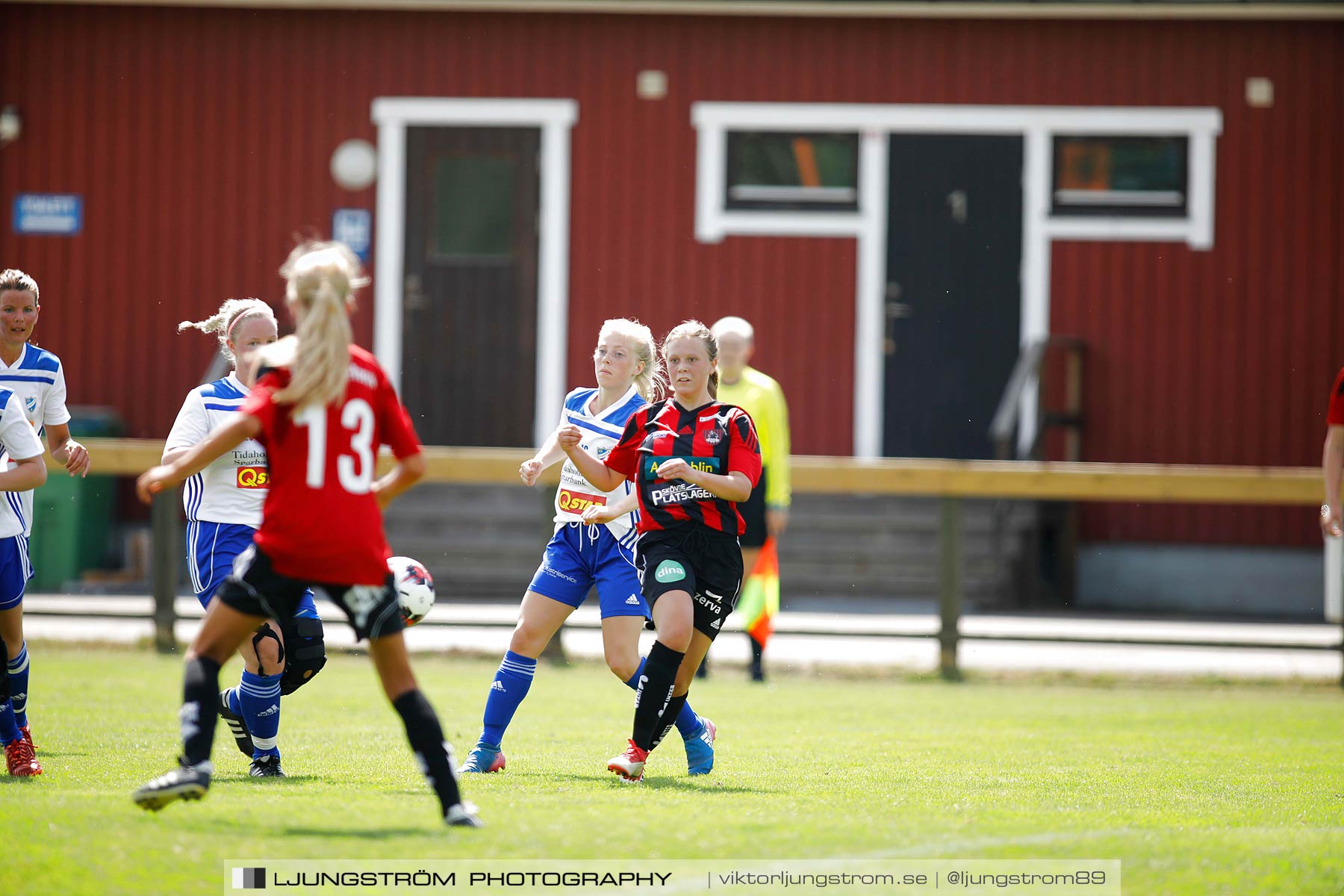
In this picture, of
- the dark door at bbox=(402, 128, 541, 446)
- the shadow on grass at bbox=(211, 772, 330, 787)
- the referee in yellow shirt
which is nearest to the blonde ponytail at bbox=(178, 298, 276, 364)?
the shadow on grass at bbox=(211, 772, 330, 787)

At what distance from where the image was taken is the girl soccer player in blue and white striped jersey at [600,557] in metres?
6.89

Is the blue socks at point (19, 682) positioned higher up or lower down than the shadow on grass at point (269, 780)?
higher up

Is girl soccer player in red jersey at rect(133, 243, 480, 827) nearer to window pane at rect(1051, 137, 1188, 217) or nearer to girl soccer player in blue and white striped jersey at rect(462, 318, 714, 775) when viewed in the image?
girl soccer player in blue and white striped jersey at rect(462, 318, 714, 775)

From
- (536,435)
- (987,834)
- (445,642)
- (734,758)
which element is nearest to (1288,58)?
(536,435)

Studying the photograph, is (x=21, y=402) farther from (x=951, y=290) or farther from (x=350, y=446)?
(x=951, y=290)

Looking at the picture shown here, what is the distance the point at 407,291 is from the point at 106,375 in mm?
3185

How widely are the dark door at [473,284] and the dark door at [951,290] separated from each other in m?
3.58

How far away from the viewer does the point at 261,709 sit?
6.45m

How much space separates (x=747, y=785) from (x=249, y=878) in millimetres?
2519

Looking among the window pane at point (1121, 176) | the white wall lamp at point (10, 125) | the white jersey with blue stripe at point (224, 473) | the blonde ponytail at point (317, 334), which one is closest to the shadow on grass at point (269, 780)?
the white jersey with blue stripe at point (224, 473)

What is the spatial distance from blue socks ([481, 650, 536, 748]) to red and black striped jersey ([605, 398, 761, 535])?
86cm

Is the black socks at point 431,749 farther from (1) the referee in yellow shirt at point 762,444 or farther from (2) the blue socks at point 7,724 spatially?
(1) the referee in yellow shirt at point 762,444

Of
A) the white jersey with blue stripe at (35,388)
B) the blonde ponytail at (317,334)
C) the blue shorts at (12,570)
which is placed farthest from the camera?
the white jersey with blue stripe at (35,388)

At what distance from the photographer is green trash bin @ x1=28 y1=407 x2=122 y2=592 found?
15.3 metres
